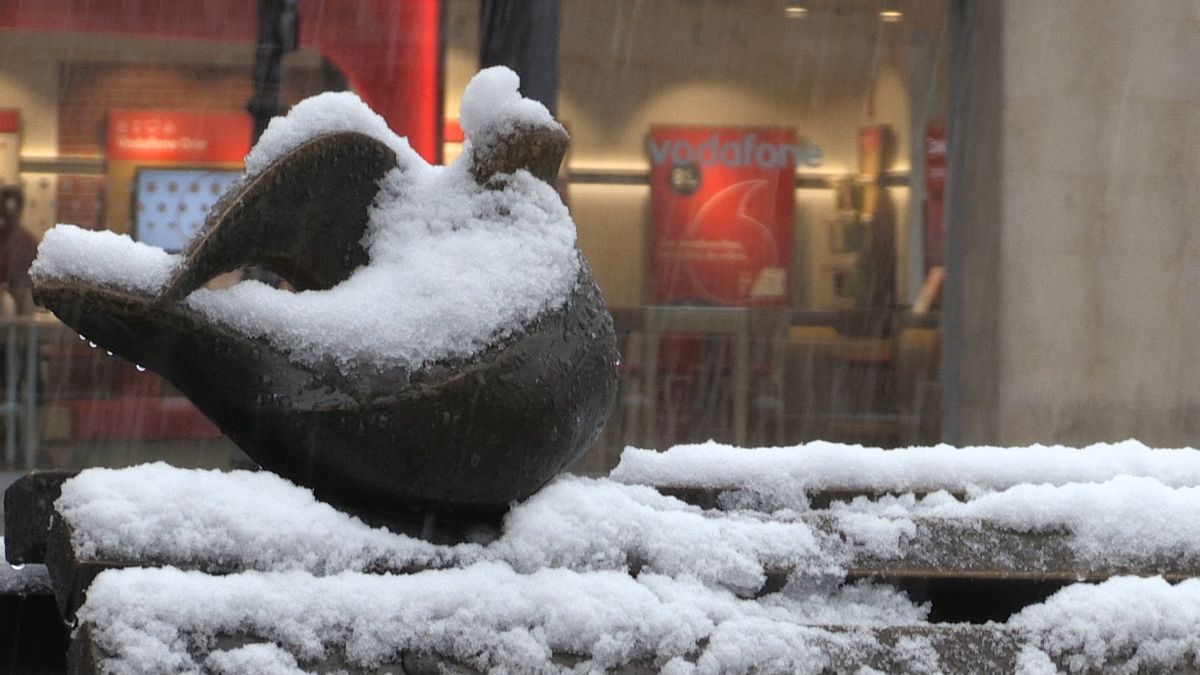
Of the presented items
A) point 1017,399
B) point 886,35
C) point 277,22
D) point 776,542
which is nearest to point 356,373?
point 776,542

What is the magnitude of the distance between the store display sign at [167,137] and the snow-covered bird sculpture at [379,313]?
6.70 meters

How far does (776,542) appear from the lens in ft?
6.98

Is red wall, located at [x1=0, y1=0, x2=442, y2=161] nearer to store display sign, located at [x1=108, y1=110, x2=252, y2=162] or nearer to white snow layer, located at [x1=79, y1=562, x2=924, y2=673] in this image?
store display sign, located at [x1=108, y1=110, x2=252, y2=162]

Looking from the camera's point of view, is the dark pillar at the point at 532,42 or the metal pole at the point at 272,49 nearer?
the dark pillar at the point at 532,42

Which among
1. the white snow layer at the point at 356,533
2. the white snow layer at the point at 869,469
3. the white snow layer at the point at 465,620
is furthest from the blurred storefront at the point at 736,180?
the white snow layer at the point at 465,620

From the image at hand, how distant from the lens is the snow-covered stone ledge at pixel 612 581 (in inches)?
70.0

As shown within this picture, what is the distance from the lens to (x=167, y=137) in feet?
28.4

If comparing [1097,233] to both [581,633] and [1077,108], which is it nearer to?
[1077,108]

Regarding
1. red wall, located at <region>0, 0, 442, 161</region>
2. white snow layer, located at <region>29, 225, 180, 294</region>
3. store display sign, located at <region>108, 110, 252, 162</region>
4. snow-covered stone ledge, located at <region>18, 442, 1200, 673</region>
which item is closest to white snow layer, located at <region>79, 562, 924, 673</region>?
snow-covered stone ledge, located at <region>18, 442, 1200, 673</region>

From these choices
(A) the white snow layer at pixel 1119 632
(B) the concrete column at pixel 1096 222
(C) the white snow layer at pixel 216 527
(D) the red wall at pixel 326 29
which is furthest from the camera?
(B) the concrete column at pixel 1096 222

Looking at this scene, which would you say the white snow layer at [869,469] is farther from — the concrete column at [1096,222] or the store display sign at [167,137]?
the store display sign at [167,137]

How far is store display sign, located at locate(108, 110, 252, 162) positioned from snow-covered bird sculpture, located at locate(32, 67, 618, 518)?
264 inches

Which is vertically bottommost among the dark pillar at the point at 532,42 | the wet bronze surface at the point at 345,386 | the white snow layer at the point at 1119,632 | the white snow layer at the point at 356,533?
the white snow layer at the point at 1119,632

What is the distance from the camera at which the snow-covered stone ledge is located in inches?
70.0
